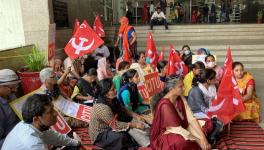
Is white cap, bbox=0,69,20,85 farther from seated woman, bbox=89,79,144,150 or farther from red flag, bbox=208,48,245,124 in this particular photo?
red flag, bbox=208,48,245,124

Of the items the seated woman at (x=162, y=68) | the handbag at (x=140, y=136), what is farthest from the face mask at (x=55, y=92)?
the seated woman at (x=162, y=68)

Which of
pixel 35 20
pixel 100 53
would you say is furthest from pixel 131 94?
pixel 35 20

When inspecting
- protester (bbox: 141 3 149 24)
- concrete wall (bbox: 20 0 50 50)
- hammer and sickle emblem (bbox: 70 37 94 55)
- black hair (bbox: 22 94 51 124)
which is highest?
protester (bbox: 141 3 149 24)

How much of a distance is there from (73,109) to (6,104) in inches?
77.8

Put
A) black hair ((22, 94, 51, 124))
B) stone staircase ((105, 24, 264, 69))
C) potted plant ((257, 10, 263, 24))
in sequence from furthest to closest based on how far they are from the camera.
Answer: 1. potted plant ((257, 10, 263, 24))
2. stone staircase ((105, 24, 264, 69))
3. black hair ((22, 94, 51, 124))

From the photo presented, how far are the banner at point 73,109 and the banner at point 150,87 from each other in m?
1.05

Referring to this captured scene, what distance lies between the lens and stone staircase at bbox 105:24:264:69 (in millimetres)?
11208

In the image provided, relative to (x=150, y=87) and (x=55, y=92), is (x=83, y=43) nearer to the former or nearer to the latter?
(x=55, y=92)

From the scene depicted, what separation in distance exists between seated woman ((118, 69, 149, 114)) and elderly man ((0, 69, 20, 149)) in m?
1.74

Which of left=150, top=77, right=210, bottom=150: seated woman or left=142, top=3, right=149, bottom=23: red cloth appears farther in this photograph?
left=142, top=3, right=149, bottom=23: red cloth

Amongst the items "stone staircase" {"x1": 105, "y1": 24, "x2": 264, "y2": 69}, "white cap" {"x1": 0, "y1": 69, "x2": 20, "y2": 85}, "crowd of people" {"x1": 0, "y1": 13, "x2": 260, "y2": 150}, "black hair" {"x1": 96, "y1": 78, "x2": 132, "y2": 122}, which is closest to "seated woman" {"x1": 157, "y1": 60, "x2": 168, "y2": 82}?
"crowd of people" {"x1": 0, "y1": 13, "x2": 260, "y2": 150}

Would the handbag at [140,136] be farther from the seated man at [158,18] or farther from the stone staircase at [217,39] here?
the seated man at [158,18]

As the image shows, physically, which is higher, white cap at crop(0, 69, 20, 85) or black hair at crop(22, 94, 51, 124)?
white cap at crop(0, 69, 20, 85)

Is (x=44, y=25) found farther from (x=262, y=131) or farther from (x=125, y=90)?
(x=262, y=131)
